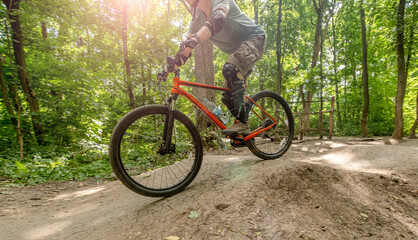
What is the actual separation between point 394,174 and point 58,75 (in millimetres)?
8062

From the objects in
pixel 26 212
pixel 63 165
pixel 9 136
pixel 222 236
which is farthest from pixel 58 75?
pixel 222 236

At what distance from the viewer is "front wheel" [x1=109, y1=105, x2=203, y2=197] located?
163 centimetres

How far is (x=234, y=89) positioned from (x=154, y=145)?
119 cm

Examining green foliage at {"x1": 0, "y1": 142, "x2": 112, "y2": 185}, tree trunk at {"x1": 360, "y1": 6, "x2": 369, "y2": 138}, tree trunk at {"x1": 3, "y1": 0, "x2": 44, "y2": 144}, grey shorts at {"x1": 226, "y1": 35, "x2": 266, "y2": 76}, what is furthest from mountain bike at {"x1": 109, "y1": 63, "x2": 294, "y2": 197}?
tree trunk at {"x1": 360, "y1": 6, "x2": 369, "y2": 138}

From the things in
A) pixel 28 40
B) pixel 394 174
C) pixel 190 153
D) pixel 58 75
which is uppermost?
pixel 28 40

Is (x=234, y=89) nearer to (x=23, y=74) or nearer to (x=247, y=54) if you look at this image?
(x=247, y=54)

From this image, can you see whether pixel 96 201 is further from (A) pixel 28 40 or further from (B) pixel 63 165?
(A) pixel 28 40

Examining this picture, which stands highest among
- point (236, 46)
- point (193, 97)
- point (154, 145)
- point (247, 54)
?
point (236, 46)

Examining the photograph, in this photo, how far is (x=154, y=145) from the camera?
2.07 m

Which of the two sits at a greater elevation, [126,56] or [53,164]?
[126,56]

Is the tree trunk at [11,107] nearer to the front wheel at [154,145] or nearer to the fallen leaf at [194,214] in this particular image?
the front wheel at [154,145]

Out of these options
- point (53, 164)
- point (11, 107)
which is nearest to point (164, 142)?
point (53, 164)

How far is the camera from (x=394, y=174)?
239 cm

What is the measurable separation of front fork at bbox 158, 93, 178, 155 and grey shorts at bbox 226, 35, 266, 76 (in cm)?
88
